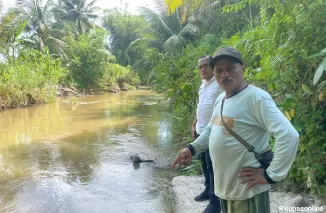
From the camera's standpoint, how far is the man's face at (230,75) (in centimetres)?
172

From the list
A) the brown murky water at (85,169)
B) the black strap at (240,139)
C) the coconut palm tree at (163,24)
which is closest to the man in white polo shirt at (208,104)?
the brown murky water at (85,169)

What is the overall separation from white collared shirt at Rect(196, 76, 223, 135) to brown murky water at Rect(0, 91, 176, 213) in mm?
1284

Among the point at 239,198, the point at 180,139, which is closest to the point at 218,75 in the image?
the point at 239,198

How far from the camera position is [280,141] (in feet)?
4.77

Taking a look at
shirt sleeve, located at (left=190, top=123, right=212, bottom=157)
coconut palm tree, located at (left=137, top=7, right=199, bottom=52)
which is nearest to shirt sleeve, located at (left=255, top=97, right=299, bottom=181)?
shirt sleeve, located at (left=190, top=123, right=212, bottom=157)

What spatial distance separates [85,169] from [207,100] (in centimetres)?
327

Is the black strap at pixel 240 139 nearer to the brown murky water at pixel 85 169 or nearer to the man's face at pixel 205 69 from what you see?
the man's face at pixel 205 69

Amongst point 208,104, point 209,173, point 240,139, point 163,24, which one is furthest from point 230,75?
point 163,24

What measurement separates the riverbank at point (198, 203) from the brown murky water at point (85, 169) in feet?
0.60

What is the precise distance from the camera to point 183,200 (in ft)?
12.5

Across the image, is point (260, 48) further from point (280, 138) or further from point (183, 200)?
point (280, 138)

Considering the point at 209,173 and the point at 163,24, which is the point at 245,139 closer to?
the point at 209,173

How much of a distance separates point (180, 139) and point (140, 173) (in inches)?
81.8

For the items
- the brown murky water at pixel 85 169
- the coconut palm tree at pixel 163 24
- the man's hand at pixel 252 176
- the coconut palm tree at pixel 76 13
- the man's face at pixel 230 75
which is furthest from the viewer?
the coconut palm tree at pixel 76 13
